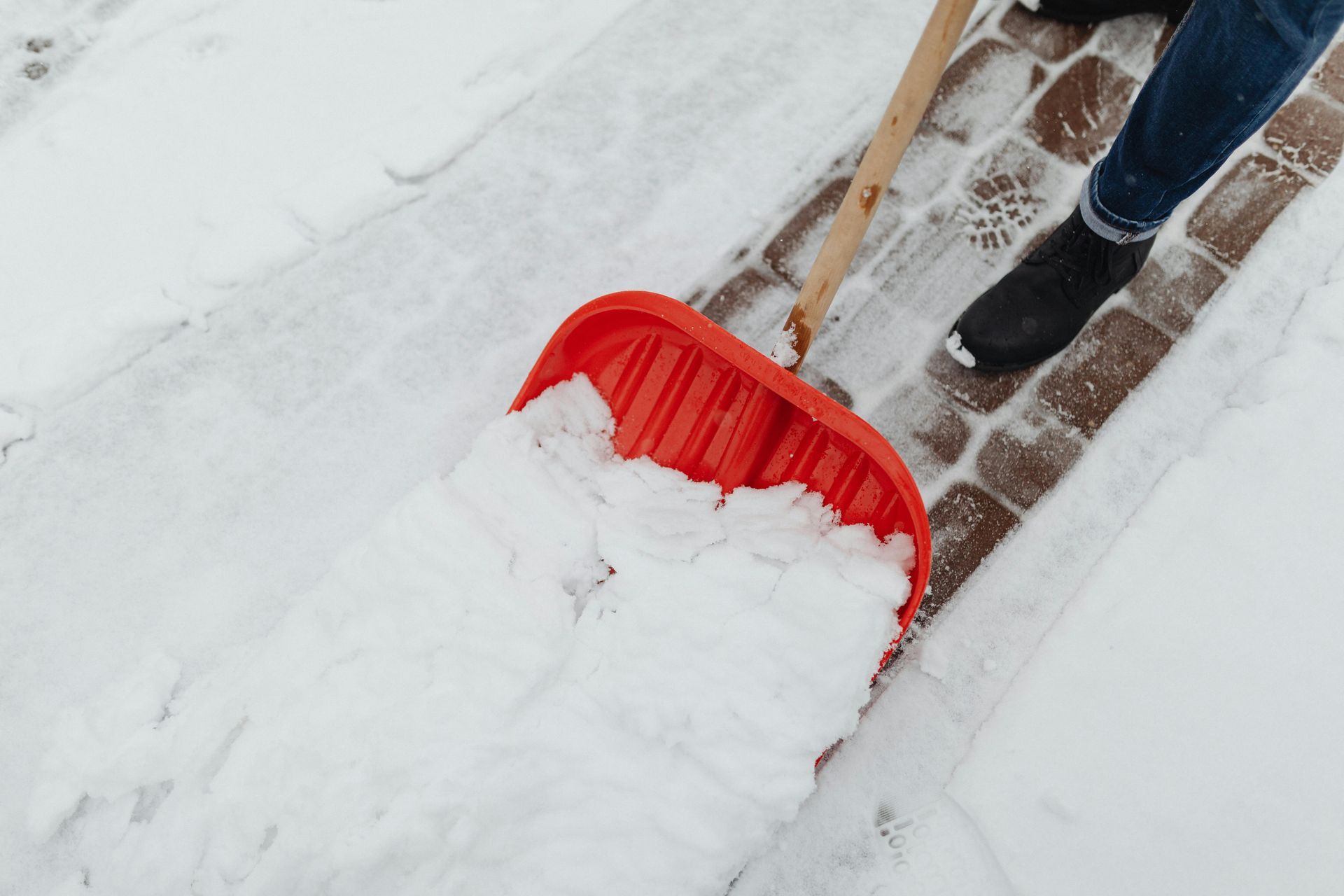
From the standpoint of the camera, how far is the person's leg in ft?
3.57

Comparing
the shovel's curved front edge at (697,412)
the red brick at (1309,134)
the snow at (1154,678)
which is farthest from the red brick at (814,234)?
the red brick at (1309,134)

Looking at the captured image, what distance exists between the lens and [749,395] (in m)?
1.31

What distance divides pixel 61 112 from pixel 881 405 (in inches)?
73.7

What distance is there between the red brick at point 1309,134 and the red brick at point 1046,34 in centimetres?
46

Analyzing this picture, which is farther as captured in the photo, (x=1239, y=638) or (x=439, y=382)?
(x=439, y=382)

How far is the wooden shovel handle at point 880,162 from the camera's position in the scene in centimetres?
109

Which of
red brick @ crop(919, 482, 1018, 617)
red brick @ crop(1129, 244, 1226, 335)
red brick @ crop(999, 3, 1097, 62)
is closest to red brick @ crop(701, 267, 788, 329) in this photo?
red brick @ crop(919, 482, 1018, 617)

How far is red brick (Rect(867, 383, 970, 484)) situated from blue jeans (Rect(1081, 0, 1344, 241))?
0.45 meters

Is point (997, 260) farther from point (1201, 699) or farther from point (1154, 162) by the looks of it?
point (1201, 699)

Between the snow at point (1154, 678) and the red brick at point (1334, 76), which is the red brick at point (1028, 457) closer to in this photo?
the snow at point (1154, 678)

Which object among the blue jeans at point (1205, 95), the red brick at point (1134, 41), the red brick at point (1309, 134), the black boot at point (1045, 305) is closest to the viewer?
the blue jeans at point (1205, 95)

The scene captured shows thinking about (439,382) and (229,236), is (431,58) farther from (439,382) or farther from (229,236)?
(439,382)

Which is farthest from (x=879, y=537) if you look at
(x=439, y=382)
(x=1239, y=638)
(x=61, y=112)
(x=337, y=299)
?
(x=61, y=112)

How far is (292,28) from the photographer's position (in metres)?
1.86
